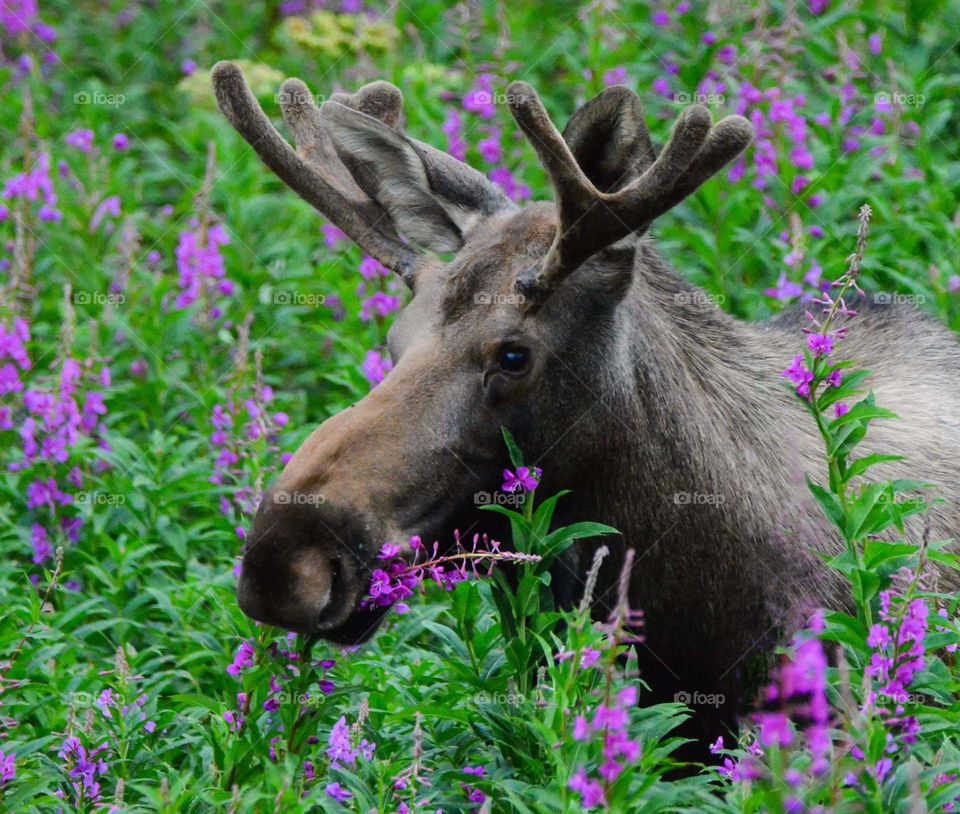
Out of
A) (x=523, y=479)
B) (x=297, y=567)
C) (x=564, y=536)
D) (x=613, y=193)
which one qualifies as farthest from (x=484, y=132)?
(x=297, y=567)

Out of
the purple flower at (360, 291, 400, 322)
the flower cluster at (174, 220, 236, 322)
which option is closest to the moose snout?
the purple flower at (360, 291, 400, 322)

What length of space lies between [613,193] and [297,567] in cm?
139

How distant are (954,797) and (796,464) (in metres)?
1.55

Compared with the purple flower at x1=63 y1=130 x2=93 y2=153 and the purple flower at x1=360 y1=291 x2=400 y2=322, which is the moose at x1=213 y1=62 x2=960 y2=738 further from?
the purple flower at x1=63 y1=130 x2=93 y2=153

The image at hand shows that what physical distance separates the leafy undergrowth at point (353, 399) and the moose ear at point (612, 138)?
2.50ft

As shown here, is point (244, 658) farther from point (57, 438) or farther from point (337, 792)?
→ point (57, 438)

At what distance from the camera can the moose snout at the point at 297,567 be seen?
4062mm

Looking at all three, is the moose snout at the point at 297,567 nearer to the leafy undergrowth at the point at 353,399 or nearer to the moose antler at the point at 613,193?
the leafy undergrowth at the point at 353,399

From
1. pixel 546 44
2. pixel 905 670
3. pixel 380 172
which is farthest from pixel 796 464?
pixel 546 44

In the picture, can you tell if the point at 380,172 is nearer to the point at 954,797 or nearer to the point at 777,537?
the point at 777,537

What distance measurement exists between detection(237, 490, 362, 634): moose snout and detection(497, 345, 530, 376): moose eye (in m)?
0.70

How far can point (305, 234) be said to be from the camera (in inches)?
342

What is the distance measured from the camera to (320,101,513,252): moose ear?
5.07 meters

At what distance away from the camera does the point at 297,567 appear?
4086mm
